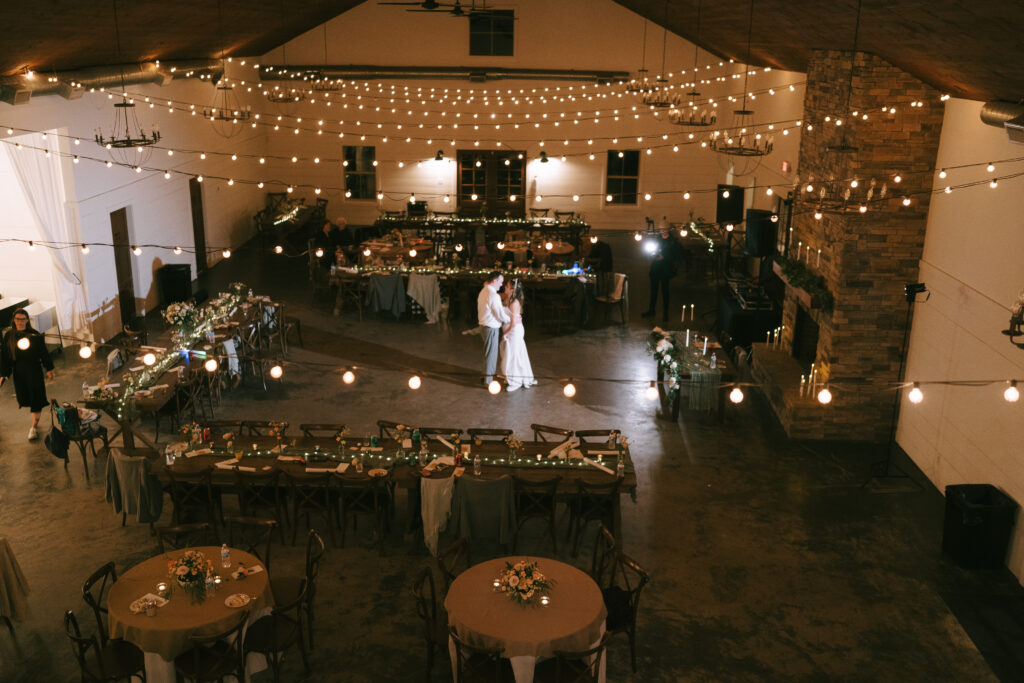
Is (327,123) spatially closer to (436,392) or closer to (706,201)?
(706,201)

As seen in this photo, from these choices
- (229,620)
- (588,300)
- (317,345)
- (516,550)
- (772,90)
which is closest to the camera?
(229,620)

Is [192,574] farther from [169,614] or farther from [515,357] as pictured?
[515,357]

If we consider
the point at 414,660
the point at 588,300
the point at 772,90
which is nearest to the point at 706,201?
the point at 772,90

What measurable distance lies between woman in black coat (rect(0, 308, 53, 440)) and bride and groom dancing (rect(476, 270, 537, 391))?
4.80 meters

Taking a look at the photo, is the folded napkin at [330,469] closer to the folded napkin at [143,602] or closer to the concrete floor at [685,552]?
the concrete floor at [685,552]

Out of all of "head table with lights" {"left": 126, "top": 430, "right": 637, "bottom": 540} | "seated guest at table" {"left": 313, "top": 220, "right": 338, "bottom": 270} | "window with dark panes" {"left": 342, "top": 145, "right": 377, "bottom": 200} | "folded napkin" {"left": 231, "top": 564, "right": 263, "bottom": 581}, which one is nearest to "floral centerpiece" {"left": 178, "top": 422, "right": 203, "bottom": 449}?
"head table with lights" {"left": 126, "top": 430, "right": 637, "bottom": 540}

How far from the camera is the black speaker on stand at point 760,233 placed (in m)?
12.2

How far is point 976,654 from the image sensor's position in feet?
20.7

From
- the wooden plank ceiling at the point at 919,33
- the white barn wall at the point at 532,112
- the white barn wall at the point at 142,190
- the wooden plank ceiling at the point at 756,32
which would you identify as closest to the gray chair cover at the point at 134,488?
the wooden plank ceiling at the point at 756,32

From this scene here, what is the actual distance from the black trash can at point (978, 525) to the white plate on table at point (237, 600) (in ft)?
18.3

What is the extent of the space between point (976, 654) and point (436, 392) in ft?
21.3

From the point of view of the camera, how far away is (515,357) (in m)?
10.9

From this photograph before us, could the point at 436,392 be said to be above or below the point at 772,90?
below

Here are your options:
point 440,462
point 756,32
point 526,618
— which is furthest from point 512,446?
point 756,32
